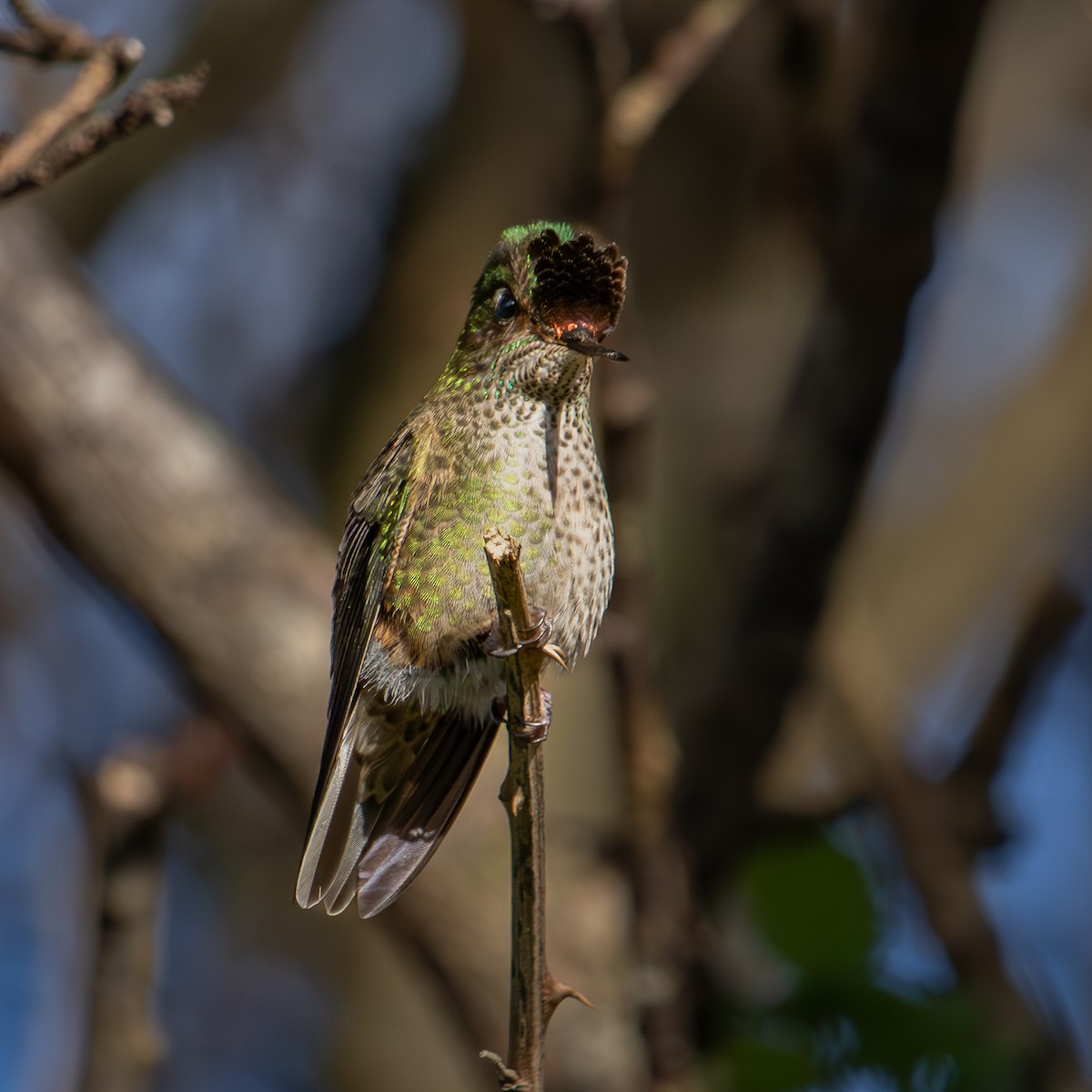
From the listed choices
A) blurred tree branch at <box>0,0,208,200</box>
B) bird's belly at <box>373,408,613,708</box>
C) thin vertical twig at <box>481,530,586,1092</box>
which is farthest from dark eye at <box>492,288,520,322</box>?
blurred tree branch at <box>0,0,208,200</box>

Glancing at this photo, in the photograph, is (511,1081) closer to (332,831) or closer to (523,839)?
(523,839)

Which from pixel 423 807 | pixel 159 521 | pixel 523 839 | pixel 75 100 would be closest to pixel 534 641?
pixel 523 839

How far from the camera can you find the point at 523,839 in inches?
71.1

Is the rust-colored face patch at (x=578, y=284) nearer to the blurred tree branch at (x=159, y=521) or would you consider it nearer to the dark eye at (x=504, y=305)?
the dark eye at (x=504, y=305)

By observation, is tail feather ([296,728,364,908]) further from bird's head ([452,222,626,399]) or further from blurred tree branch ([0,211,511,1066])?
blurred tree branch ([0,211,511,1066])

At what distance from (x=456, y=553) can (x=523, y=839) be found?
2.39 ft

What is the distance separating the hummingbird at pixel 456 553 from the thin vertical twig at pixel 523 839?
7.4 inches

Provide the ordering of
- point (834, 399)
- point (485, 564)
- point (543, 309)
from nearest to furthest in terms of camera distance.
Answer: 1. point (543, 309)
2. point (485, 564)
3. point (834, 399)

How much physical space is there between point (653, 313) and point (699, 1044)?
3961 mm

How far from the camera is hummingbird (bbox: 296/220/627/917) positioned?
7.72ft

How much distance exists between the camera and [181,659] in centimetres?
538

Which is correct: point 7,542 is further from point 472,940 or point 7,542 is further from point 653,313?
point 472,940

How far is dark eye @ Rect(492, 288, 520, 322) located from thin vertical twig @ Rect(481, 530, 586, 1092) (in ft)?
1.36

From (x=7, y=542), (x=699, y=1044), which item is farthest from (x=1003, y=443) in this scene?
(x=7, y=542)
